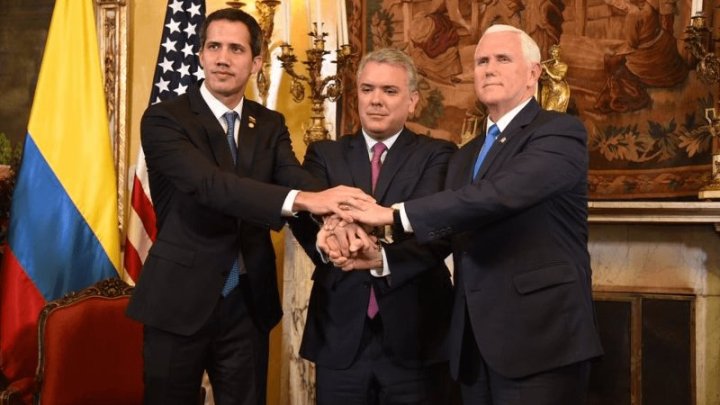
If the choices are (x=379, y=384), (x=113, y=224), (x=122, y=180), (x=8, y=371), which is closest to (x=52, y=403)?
(x=8, y=371)

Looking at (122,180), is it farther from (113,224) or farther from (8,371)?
(8,371)

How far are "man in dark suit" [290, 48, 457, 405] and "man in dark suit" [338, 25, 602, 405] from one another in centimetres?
20

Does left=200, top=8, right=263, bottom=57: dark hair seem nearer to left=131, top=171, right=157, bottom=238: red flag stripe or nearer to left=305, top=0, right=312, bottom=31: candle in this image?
left=305, top=0, right=312, bottom=31: candle

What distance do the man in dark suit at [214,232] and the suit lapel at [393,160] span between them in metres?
0.19

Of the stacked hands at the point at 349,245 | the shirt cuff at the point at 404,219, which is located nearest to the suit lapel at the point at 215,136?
the stacked hands at the point at 349,245

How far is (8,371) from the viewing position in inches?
164

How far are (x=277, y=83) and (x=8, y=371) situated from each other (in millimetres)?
2037

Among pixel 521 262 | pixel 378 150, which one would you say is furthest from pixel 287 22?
pixel 521 262

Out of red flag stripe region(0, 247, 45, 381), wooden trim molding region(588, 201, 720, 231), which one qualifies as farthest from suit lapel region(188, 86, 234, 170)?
wooden trim molding region(588, 201, 720, 231)

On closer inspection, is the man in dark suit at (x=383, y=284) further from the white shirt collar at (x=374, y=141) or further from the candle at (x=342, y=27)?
the candle at (x=342, y=27)

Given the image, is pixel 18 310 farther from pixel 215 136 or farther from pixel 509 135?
pixel 509 135

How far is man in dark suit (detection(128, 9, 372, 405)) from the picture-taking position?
283 centimetres

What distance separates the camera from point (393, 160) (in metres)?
3.12

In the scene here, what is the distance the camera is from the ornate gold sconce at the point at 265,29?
4812 mm
